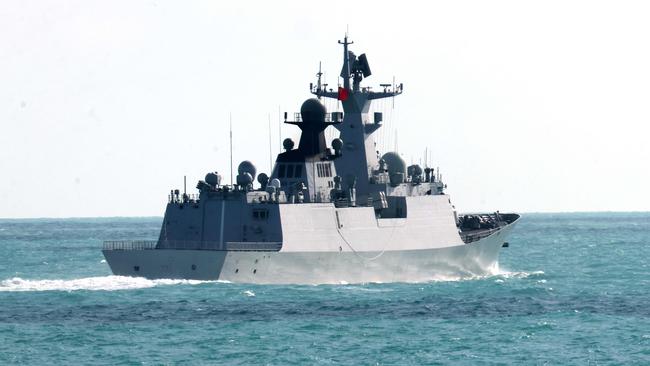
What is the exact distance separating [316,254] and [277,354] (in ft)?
49.5

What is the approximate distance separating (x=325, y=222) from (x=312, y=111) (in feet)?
19.5

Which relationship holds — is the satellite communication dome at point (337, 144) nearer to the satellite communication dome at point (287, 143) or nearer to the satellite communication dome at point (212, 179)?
the satellite communication dome at point (287, 143)

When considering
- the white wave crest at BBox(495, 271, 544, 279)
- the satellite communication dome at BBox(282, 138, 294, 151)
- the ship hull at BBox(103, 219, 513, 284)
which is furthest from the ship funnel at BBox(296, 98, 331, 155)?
the white wave crest at BBox(495, 271, 544, 279)

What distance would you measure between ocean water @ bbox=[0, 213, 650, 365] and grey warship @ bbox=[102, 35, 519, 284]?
906 millimetres

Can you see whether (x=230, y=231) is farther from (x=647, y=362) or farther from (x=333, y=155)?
(x=647, y=362)

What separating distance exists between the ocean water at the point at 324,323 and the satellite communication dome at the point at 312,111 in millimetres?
8120

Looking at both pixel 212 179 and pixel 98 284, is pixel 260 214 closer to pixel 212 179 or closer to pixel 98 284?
pixel 212 179

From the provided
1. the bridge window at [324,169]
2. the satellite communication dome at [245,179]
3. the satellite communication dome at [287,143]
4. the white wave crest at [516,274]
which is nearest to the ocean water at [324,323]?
the white wave crest at [516,274]

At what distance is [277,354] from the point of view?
34.3 m

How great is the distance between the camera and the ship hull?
4669 cm

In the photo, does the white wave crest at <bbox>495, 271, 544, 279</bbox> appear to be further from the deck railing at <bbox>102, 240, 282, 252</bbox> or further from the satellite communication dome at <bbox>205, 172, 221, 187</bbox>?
the satellite communication dome at <bbox>205, 172, 221, 187</bbox>

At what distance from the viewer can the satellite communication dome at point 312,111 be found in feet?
177

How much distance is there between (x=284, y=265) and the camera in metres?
48.2

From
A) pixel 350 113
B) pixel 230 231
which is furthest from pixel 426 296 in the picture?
pixel 350 113
